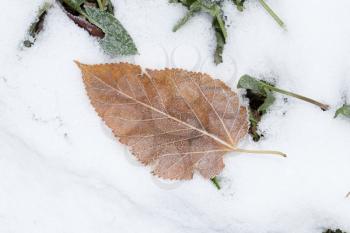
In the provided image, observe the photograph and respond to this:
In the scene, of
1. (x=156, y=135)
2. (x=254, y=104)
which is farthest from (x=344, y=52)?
(x=156, y=135)

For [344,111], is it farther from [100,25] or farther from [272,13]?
[100,25]

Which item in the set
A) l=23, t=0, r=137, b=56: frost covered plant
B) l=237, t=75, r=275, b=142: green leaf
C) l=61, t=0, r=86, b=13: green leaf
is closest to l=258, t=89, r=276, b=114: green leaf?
l=237, t=75, r=275, b=142: green leaf

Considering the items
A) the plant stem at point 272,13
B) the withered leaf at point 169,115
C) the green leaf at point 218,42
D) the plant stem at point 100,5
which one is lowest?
the withered leaf at point 169,115

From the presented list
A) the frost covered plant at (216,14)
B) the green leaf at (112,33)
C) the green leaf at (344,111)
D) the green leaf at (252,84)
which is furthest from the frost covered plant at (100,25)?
the green leaf at (344,111)

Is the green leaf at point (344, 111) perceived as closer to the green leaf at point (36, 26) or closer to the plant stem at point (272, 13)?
the plant stem at point (272, 13)

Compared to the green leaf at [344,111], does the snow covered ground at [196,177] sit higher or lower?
lower

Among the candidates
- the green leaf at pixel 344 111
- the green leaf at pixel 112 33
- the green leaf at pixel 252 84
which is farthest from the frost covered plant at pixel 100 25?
the green leaf at pixel 344 111

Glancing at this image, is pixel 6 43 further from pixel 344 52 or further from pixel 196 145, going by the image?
pixel 344 52
